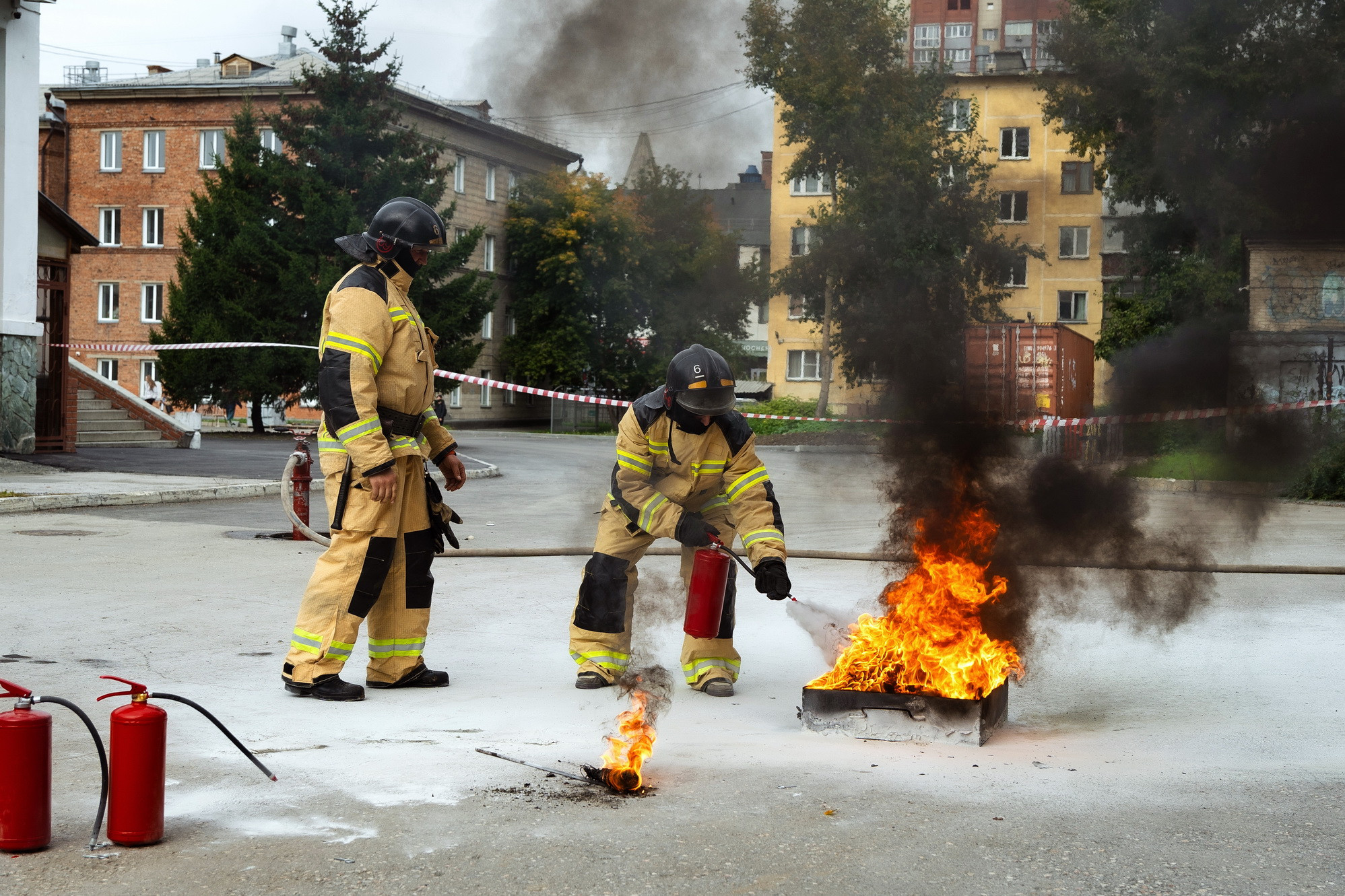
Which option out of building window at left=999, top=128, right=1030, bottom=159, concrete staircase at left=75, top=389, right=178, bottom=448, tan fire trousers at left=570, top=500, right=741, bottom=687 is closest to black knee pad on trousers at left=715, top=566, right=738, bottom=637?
tan fire trousers at left=570, top=500, right=741, bottom=687

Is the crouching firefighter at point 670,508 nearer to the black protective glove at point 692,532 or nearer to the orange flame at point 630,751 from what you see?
the black protective glove at point 692,532

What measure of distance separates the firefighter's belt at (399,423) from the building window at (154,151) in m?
42.2

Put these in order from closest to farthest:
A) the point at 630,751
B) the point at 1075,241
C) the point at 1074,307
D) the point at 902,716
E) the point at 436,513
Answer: the point at 1075,241, the point at 630,751, the point at 902,716, the point at 436,513, the point at 1074,307

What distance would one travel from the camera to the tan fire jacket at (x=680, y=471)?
5.68 m

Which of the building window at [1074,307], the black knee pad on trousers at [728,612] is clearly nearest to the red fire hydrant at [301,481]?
the black knee pad on trousers at [728,612]

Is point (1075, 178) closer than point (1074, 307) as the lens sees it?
Yes

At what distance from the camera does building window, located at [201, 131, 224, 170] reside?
43.0m

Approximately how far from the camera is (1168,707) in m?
5.61

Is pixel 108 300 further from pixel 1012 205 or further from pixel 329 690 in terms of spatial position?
pixel 1012 205

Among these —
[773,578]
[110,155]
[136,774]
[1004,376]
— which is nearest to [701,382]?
[773,578]

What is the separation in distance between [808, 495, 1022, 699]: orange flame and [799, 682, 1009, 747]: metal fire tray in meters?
0.06

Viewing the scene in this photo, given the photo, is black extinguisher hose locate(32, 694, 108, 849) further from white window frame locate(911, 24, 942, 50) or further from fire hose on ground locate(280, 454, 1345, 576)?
fire hose on ground locate(280, 454, 1345, 576)

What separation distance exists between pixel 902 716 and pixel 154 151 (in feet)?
146

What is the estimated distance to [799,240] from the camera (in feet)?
20.3
